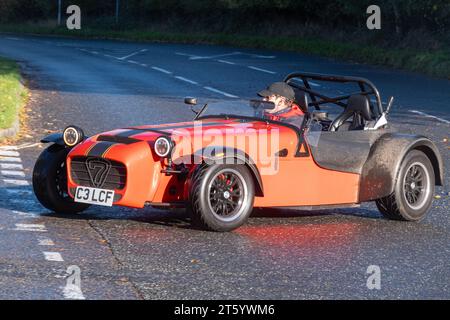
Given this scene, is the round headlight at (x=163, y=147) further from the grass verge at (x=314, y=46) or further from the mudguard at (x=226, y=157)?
the grass verge at (x=314, y=46)

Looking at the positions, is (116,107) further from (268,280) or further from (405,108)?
(268,280)

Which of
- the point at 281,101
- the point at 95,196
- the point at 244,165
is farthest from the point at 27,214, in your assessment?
the point at 281,101

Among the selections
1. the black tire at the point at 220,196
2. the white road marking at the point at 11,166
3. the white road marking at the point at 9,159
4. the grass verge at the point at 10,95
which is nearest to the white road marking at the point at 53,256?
the black tire at the point at 220,196

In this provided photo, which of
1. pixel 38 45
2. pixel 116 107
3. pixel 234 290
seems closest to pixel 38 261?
pixel 234 290

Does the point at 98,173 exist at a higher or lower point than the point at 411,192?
higher

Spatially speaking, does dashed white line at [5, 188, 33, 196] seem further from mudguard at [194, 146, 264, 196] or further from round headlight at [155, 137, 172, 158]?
mudguard at [194, 146, 264, 196]

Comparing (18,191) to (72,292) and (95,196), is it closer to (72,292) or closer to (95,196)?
(95,196)

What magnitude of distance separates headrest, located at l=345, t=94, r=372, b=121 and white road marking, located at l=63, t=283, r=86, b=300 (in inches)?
167

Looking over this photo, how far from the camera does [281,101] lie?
10453 millimetres

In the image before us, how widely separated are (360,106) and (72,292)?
14.5ft

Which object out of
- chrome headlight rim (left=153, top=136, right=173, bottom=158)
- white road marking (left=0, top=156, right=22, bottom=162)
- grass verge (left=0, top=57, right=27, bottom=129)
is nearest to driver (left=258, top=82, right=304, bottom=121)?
chrome headlight rim (left=153, top=136, right=173, bottom=158)

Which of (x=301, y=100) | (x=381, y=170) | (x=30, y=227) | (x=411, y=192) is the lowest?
(x=30, y=227)

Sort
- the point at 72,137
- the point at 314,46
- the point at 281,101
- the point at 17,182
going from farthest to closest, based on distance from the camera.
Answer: the point at 314,46 < the point at 17,182 < the point at 281,101 < the point at 72,137

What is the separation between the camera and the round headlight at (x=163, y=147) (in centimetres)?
922
